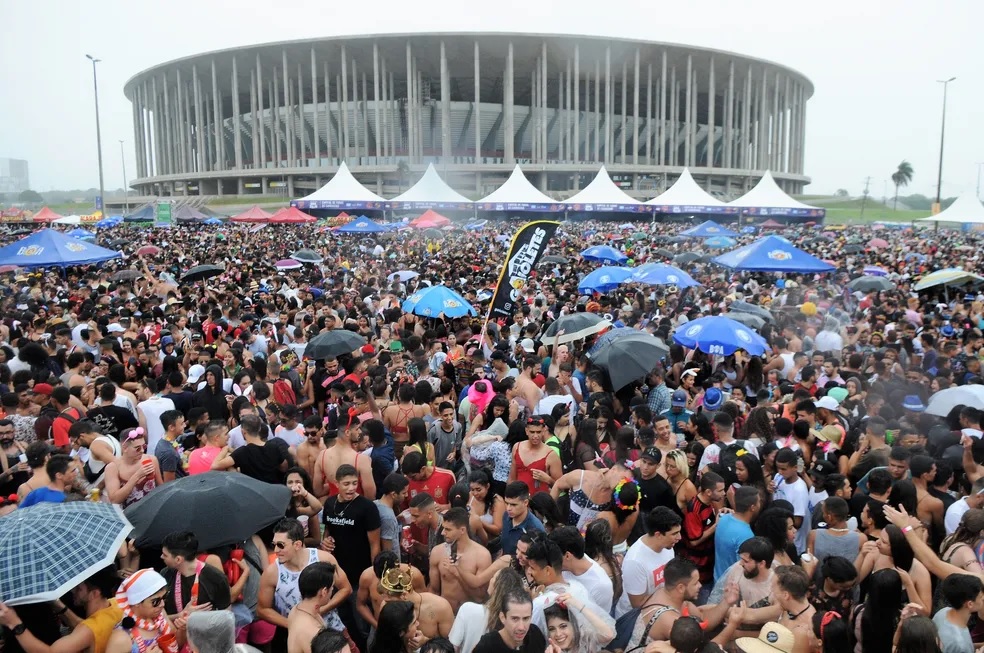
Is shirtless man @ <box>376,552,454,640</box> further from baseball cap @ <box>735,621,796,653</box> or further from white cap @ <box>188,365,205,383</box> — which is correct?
white cap @ <box>188,365,205,383</box>

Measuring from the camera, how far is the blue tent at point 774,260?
44.0 feet

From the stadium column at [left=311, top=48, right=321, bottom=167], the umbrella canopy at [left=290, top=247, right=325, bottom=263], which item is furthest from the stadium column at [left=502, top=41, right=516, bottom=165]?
the umbrella canopy at [left=290, top=247, right=325, bottom=263]

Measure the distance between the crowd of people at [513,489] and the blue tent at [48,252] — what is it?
3.18 m

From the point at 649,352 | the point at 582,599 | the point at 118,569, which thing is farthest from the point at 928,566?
the point at 118,569

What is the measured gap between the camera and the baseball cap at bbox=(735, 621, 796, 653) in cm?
336

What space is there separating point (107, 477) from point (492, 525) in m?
3.03

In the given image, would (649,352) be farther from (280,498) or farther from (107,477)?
(107,477)

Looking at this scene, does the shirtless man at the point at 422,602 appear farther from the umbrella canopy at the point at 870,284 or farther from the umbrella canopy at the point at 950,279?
the umbrella canopy at the point at 870,284

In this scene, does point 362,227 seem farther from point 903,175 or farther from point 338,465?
point 903,175

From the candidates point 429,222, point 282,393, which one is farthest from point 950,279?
point 429,222

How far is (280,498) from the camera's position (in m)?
4.83

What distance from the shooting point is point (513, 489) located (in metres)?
4.72

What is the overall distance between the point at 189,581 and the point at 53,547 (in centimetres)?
73

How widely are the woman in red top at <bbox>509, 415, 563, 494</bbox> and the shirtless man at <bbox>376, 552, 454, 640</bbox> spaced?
1.88 m
